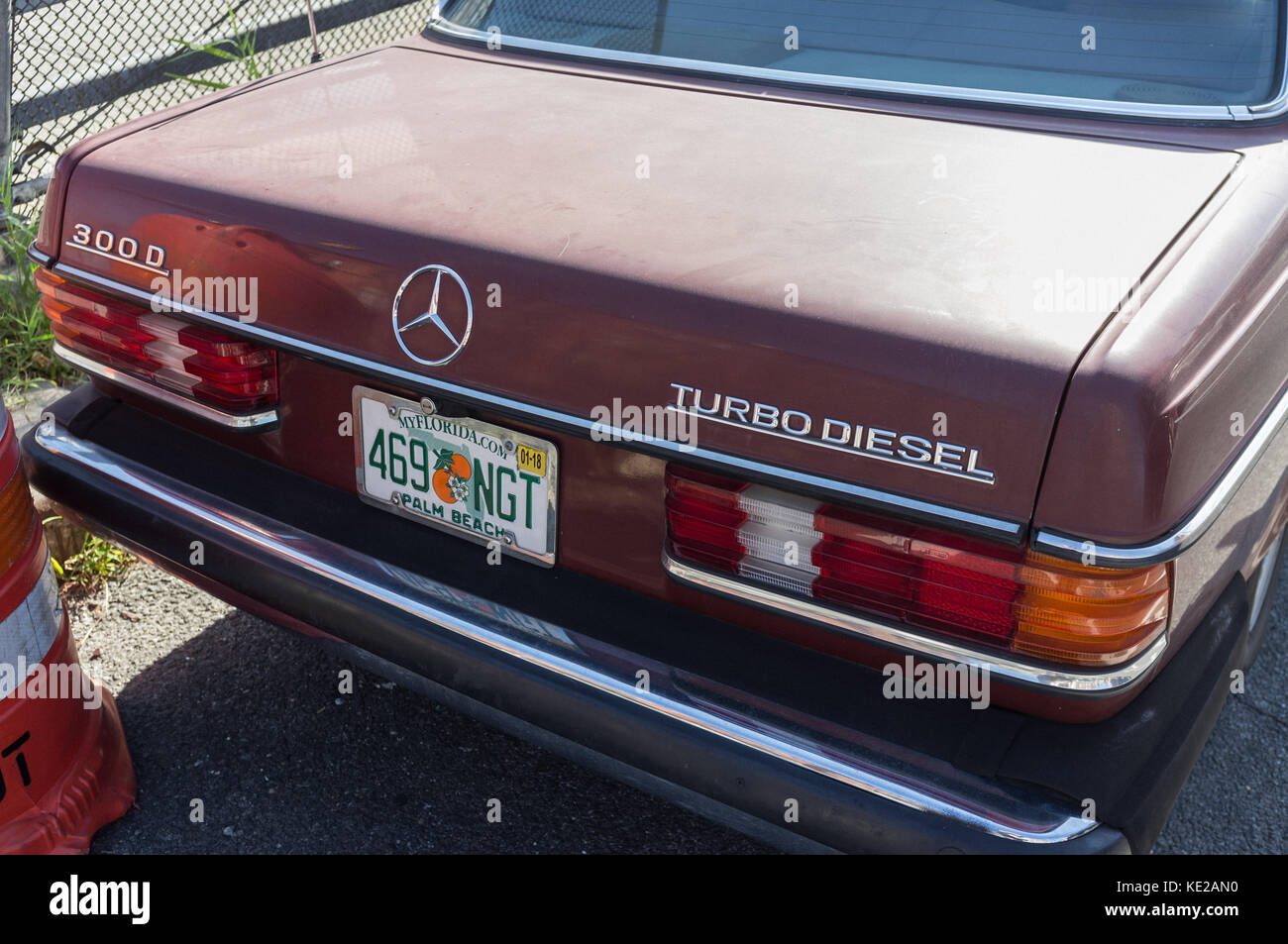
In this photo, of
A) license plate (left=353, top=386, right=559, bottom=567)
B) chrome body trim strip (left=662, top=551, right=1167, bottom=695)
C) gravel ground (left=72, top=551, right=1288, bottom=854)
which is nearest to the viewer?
chrome body trim strip (left=662, top=551, right=1167, bottom=695)

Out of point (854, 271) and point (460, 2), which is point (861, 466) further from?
point (460, 2)

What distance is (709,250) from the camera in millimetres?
1813

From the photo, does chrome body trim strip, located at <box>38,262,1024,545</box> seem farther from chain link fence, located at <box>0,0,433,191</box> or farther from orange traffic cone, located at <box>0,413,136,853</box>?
chain link fence, located at <box>0,0,433,191</box>

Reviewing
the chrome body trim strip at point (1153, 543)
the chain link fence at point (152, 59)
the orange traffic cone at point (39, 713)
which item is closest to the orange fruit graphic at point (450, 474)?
the orange traffic cone at point (39, 713)

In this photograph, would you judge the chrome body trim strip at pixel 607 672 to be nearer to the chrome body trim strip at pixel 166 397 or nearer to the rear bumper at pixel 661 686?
the rear bumper at pixel 661 686

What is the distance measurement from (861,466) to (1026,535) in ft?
0.78

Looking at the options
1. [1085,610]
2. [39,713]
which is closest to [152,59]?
[39,713]

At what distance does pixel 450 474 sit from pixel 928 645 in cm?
88

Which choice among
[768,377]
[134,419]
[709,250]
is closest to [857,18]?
[709,250]

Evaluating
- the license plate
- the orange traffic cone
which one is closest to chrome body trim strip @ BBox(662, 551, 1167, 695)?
the license plate

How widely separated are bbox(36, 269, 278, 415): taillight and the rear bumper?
0.17 m

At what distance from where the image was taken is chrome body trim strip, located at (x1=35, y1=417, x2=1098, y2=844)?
1.65 meters

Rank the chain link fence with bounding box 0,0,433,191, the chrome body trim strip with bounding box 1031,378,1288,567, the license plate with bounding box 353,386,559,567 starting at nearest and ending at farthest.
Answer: the chrome body trim strip with bounding box 1031,378,1288,567
the license plate with bounding box 353,386,559,567
the chain link fence with bounding box 0,0,433,191

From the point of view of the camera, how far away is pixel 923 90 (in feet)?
7.78
